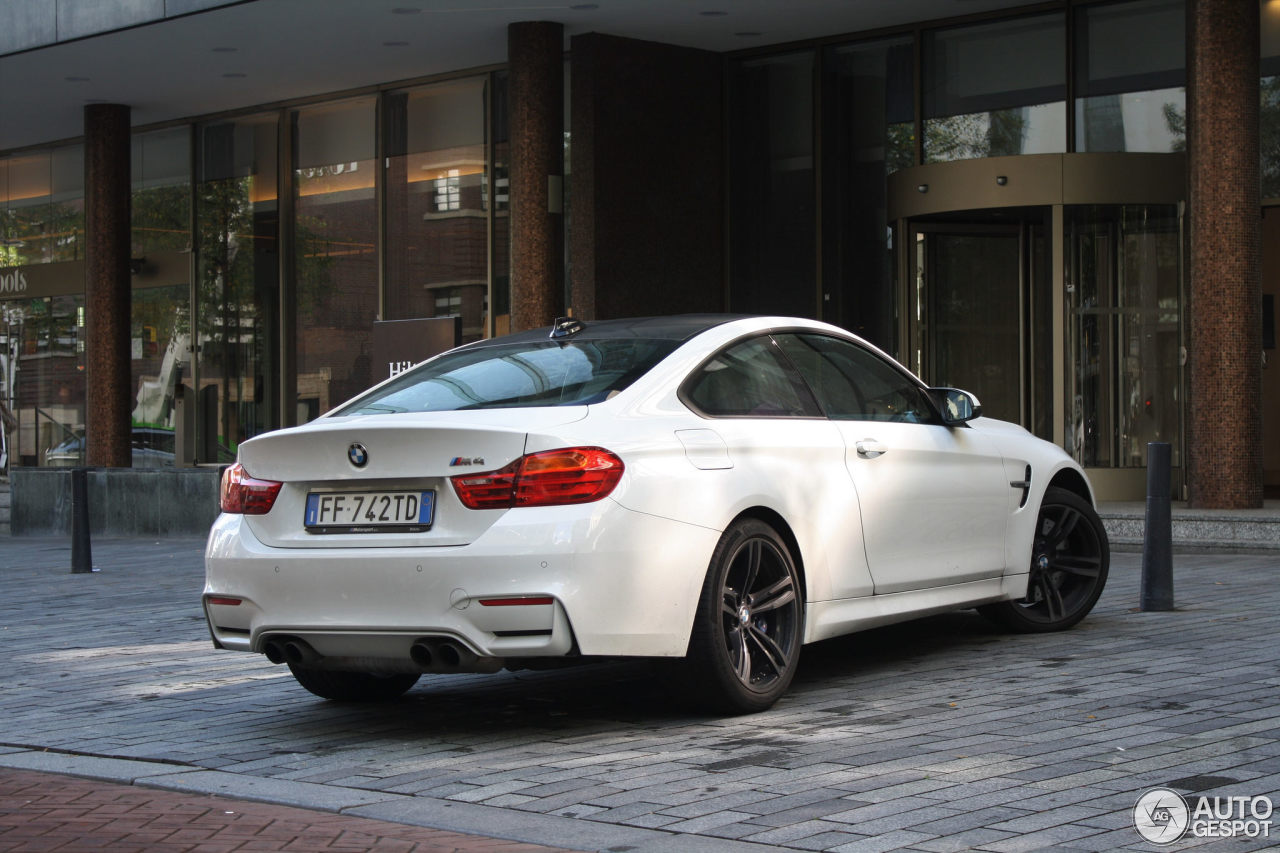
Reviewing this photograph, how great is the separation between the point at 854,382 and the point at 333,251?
16.4 metres

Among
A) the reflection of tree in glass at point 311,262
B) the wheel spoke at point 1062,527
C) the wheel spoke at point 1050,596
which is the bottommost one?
the wheel spoke at point 1050,596

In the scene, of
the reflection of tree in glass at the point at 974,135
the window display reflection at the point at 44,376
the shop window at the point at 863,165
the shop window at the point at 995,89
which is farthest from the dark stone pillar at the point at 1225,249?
the window display reflection at the point at 44,376

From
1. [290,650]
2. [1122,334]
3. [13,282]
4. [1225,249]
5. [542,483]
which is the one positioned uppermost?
[13,282]

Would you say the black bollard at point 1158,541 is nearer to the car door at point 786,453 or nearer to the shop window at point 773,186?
the car door at point 786,453

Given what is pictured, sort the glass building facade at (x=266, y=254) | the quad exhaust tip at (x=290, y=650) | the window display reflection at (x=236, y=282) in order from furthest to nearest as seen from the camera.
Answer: the window display reflection at (x=236, y=282) → the glass building facade at (x=266, y=254) → the quad exhaust tip at (x=290, y=650)

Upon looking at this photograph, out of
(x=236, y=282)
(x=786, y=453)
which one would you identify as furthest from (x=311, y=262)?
(x=786, y=453)

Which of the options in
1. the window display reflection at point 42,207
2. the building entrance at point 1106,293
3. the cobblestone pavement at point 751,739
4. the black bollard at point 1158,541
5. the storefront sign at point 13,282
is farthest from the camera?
the storefront sign at point 13,282

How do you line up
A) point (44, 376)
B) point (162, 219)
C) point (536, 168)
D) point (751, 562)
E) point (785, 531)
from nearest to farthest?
1. point (751, 562)
2. point (785, 531)
3. point (536, 168)
4. point (162, 219)
5. point (44, 376)

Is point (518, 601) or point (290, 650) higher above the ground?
point (518, 601)

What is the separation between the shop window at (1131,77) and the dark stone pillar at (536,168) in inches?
214

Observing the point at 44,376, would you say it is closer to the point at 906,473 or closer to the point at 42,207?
the point at 42,207

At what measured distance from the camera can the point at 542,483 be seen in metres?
5.22

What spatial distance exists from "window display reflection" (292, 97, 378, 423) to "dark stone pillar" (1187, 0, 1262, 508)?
11.5 m

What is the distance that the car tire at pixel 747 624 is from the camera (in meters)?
5.47
